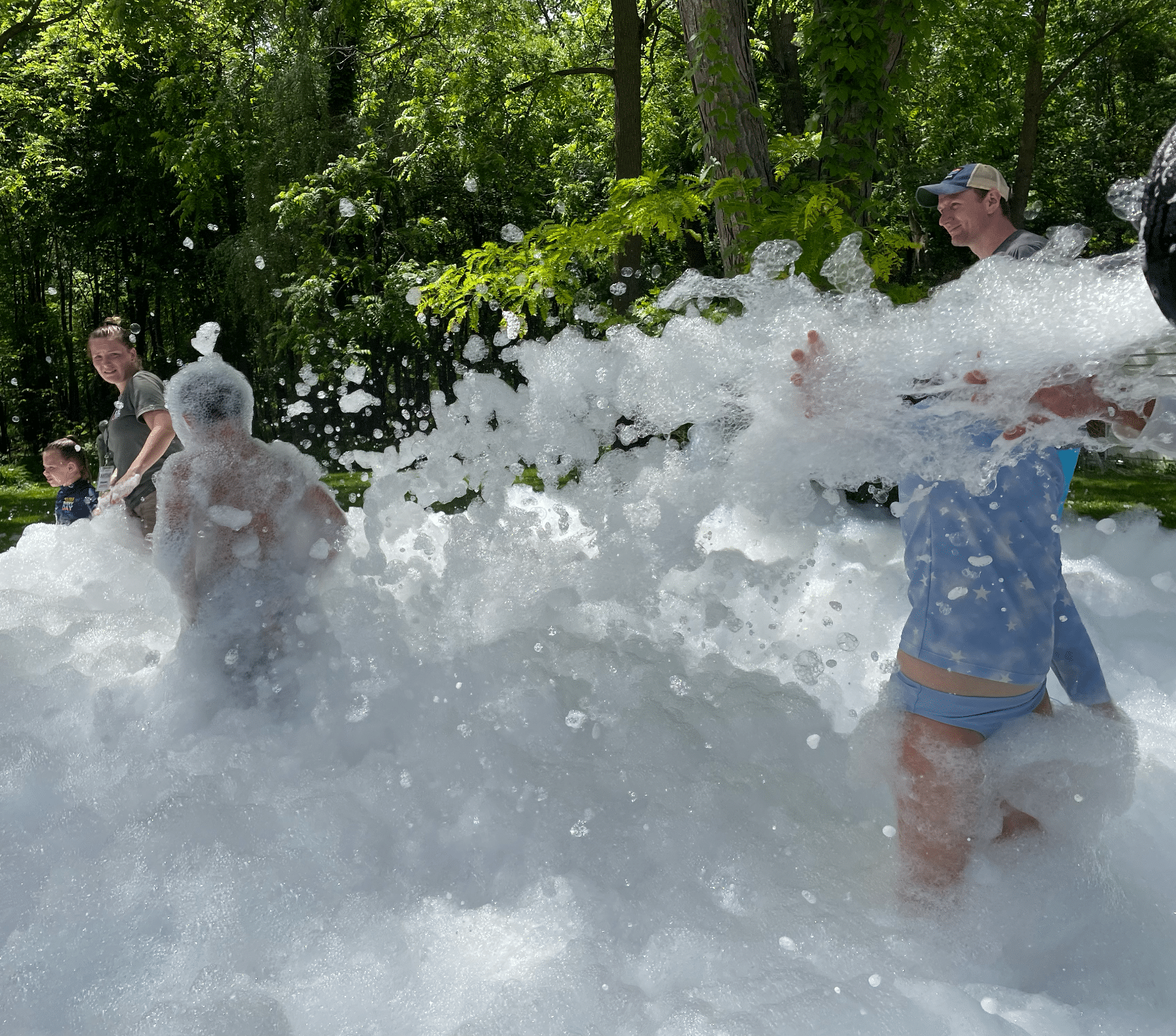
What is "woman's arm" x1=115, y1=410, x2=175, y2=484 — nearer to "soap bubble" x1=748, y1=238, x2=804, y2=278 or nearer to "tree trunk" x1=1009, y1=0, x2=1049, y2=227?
"soap bubble" x1=748, y1=238, x2=804, y2=278

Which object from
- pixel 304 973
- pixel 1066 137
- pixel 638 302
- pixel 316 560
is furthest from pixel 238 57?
pixel 1066 137

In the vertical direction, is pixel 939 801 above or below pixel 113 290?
above

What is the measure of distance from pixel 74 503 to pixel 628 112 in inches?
200

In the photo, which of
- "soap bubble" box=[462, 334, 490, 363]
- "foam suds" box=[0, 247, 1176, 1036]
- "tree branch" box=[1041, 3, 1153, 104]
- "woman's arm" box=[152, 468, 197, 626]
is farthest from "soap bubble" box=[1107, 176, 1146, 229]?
"tree branch" box=[1041, 3, 1153, 104]

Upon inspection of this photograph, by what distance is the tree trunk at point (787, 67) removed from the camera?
10273 mm

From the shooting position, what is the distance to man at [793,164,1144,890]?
6.95 ft

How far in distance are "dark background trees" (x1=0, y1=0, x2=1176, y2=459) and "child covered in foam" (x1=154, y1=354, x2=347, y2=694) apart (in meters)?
2.17

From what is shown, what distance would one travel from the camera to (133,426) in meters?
4.54

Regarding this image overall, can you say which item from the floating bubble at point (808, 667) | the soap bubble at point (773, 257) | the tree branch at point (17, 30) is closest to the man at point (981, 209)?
the soap bubble at point (773, 257)

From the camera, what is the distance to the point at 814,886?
8.78 feet

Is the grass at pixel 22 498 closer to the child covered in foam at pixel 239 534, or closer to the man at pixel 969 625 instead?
the child covered in foam at pixel 239 534

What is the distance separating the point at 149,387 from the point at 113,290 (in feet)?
60.0

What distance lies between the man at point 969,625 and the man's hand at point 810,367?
0.33 metres

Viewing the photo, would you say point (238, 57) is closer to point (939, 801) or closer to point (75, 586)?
point (75, 586)
